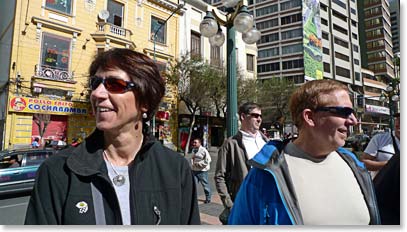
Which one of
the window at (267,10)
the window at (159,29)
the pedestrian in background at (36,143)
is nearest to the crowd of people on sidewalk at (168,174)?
the pedestrian in background at (36,143)

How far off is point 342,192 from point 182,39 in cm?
1567

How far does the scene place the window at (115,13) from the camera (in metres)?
12.3

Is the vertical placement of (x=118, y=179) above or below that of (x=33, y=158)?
above

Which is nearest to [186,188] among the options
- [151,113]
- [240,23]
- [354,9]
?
[151,113]

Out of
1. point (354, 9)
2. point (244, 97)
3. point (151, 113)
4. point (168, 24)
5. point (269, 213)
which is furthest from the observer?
point (244, 97)

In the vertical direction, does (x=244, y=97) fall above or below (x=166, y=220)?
above

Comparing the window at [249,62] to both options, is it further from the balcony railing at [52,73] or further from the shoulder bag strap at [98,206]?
the shoulder bag strap at [98,206]

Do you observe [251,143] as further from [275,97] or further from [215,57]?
[275,97]

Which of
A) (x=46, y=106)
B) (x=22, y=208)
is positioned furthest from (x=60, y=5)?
(x=22, y=208)

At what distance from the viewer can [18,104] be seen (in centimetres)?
1008

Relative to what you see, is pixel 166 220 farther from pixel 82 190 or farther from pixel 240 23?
pixel 240 23

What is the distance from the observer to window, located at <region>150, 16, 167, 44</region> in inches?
541

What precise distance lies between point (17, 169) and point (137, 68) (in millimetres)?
5781

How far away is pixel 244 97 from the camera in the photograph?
1602 cm
